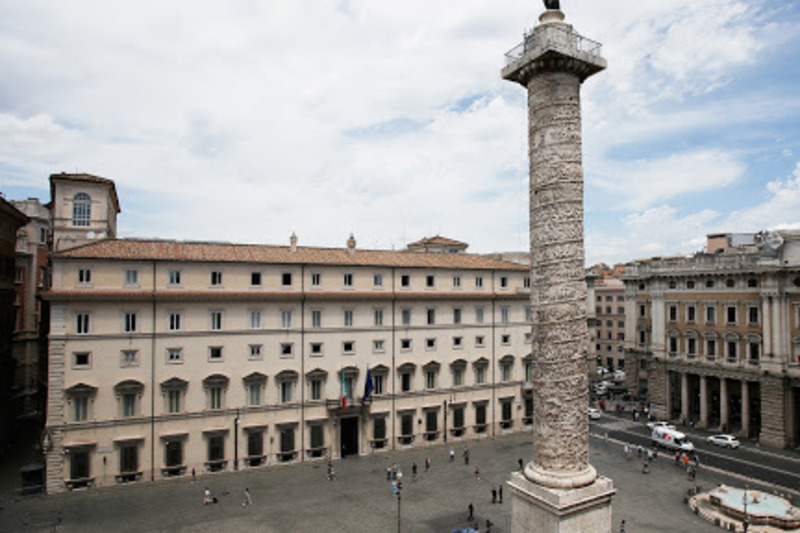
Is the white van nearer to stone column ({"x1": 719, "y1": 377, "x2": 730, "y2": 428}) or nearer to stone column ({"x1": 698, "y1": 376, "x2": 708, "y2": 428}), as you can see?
stone column ({"x1": 719, "y1": 377, "x2": 730, "y2": 428})

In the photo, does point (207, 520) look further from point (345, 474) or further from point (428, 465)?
point (428, 465)

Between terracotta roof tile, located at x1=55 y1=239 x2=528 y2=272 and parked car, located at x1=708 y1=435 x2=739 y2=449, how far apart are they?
19099 mm

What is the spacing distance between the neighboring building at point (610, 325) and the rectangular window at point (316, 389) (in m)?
55.1

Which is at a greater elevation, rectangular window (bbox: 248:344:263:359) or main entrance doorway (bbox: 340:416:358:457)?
rectangular window (bbox: 248:344:263:359)

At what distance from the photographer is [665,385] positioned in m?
49.7

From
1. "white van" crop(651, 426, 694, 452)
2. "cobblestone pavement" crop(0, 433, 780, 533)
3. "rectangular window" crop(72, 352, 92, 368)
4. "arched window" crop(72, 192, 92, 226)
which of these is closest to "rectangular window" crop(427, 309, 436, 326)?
"cobblestone pavement" crop(0, 433, 780, 533)

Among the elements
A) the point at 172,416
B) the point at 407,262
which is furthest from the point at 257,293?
the point at 407,262

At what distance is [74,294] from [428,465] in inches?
933

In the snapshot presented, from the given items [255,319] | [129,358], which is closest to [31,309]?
[129,358]

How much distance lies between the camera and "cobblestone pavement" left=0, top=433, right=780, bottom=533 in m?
26.2

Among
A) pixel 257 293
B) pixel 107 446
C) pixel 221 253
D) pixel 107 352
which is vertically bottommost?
pixel 107 446

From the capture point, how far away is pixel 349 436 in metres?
37.8

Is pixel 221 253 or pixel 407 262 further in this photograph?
pixel 407 262

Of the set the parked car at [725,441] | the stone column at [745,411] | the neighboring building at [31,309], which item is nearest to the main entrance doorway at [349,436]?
the parked car at [725,441]
